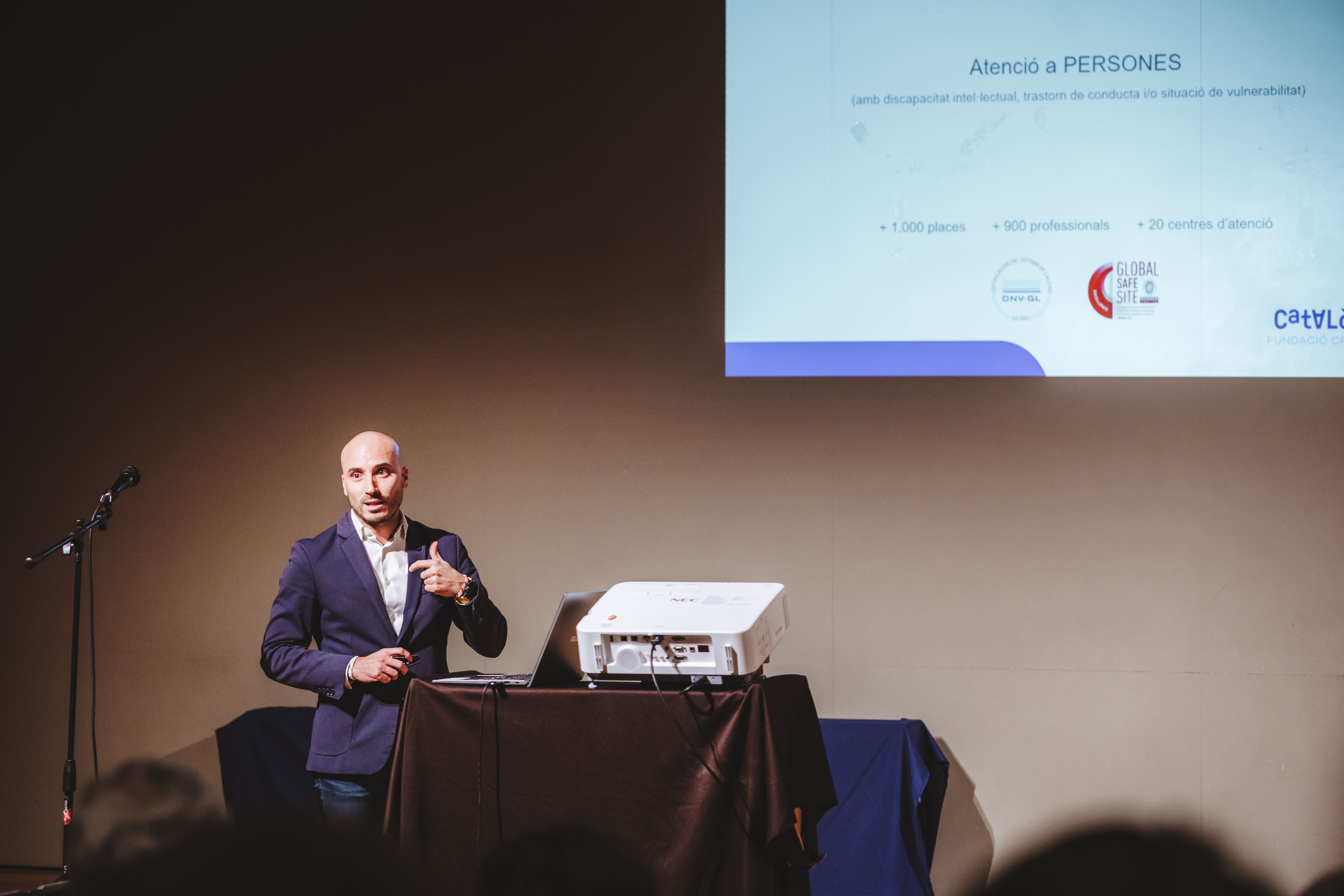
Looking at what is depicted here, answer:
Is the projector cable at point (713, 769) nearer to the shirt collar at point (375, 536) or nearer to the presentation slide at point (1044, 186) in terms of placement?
the shirt collar at point (375, 536)

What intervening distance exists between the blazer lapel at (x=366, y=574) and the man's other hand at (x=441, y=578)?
0.47 ft

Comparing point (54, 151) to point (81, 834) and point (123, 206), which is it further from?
point (81, 834)

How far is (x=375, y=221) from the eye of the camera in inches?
141

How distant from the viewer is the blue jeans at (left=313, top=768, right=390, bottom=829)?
7.23 feet

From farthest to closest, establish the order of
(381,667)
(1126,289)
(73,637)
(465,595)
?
(73,637) < (1126,289) < (465,595) < (381,667)

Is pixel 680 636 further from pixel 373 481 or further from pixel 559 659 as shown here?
pixel 373 481

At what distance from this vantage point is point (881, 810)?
3.10m

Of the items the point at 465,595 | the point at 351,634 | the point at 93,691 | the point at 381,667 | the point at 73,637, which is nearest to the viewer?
the point at 381,667

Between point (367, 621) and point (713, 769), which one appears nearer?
point (713, 769)

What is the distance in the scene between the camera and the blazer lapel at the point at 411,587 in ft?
7.66

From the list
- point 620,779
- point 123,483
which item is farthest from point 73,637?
point 620,779

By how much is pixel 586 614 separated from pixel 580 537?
47.6 inches

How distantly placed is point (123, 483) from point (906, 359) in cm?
251

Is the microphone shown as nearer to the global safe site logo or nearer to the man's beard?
the man's beard
